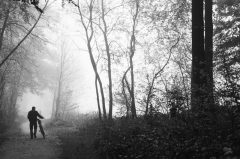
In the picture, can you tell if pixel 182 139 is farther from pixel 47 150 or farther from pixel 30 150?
pixel 30 150

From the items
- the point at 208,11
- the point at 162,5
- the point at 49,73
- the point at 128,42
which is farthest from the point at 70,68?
the point at 208,11

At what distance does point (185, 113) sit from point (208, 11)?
22.1 feet

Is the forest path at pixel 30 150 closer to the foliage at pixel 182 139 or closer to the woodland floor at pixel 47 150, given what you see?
the woodland floor at pixel 47 150

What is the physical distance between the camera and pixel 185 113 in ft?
28.8

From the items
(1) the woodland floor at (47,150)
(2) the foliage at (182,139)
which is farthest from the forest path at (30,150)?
(2) the foliage at (182,139)

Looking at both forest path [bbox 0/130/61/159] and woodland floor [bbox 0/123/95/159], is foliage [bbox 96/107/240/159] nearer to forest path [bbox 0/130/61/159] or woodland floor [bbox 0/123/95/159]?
woodland floor [bbox 0/123/95/159]

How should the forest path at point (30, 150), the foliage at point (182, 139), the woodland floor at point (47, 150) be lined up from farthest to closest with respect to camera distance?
the forest path at point (30, 150)
the woodland floor at point (47, 150)
the foliage at point (182, 139)

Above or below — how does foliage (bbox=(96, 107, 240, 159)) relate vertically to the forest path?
above

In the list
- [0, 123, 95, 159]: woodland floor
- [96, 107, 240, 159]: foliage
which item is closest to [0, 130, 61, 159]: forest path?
[0, 123, 95, 159]: woodland floor

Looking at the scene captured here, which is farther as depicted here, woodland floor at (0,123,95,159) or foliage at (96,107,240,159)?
woodland floor at (0,123,95,159)

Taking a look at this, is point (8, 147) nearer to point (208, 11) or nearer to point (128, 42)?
point (208, 11)

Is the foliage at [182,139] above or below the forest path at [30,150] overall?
above

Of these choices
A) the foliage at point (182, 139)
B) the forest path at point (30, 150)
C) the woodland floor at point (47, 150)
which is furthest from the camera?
the forest path at point (30, 150)

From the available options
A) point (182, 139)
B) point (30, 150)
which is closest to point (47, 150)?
point (30, 150)
